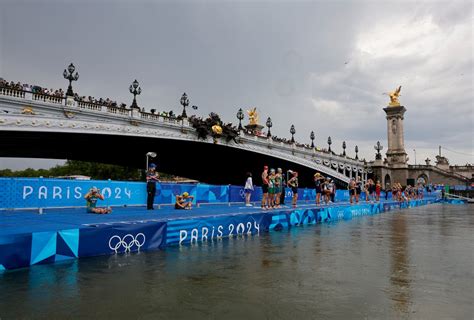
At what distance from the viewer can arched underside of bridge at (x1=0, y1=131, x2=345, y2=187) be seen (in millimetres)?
31781

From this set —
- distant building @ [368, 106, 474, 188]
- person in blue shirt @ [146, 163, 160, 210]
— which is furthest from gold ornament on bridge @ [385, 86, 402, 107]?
person in blue shirt @ [146, 163, 160, 210]

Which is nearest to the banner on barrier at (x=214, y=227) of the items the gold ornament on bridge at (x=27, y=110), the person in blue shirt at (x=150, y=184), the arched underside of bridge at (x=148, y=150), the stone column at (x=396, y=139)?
the person in blue shirt at (x=150, y=184)

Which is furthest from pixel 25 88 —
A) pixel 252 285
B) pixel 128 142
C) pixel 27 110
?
pixel 252 285

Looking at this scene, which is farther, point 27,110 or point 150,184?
point 27,110

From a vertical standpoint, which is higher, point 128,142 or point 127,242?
point 128,142

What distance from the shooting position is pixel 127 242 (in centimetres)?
782

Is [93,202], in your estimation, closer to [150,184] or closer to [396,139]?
[150,184]

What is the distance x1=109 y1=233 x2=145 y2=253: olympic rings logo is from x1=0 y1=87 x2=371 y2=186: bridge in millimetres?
19221

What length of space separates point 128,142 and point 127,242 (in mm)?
30019

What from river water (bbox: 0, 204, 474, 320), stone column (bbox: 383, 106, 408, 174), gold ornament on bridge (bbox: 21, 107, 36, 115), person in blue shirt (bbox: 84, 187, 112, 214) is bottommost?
river water (bbox: 0, 204, 474, 320)

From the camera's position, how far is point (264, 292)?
4777 mm

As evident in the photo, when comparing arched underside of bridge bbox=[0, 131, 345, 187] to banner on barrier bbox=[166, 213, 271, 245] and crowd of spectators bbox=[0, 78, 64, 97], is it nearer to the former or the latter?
crowd of spectators bbox=[0, 78, 64, 97]

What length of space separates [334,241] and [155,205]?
8827mm

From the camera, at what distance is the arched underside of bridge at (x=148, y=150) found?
31781 millimetres
